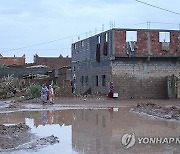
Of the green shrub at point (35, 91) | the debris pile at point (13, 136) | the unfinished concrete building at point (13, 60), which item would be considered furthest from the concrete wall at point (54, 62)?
the debris pile at point (13, 136)

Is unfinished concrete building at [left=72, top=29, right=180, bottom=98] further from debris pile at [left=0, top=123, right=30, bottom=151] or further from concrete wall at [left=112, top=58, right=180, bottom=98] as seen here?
debris pile at [left=0, top=123, right=30, bottom=151]

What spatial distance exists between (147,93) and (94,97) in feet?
16.1

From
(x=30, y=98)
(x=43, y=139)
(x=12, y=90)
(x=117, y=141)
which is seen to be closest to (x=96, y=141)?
(x=117, y=141)

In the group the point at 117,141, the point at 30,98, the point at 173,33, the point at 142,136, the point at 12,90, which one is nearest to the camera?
the point at 117,141

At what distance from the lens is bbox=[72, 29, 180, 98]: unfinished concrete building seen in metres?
35.5

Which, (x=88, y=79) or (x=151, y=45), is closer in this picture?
(x=151, y=45)

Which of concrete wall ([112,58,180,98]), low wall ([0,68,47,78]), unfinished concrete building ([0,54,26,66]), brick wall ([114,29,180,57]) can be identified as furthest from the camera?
unfinished concrete building ([0,54,26,66])

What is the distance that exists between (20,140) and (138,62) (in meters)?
24.9

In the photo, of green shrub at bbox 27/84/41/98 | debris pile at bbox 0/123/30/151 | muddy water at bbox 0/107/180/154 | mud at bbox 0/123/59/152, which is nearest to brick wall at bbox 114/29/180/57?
green shrub at bbox 27/84/41/98

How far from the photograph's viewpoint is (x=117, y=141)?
40.4 ft

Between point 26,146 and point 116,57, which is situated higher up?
point 116,57

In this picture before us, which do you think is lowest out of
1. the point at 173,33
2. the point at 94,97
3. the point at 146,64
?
the point at 94,97

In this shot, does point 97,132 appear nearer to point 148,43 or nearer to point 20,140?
point 20,140

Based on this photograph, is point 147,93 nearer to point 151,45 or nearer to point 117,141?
point 151,45
